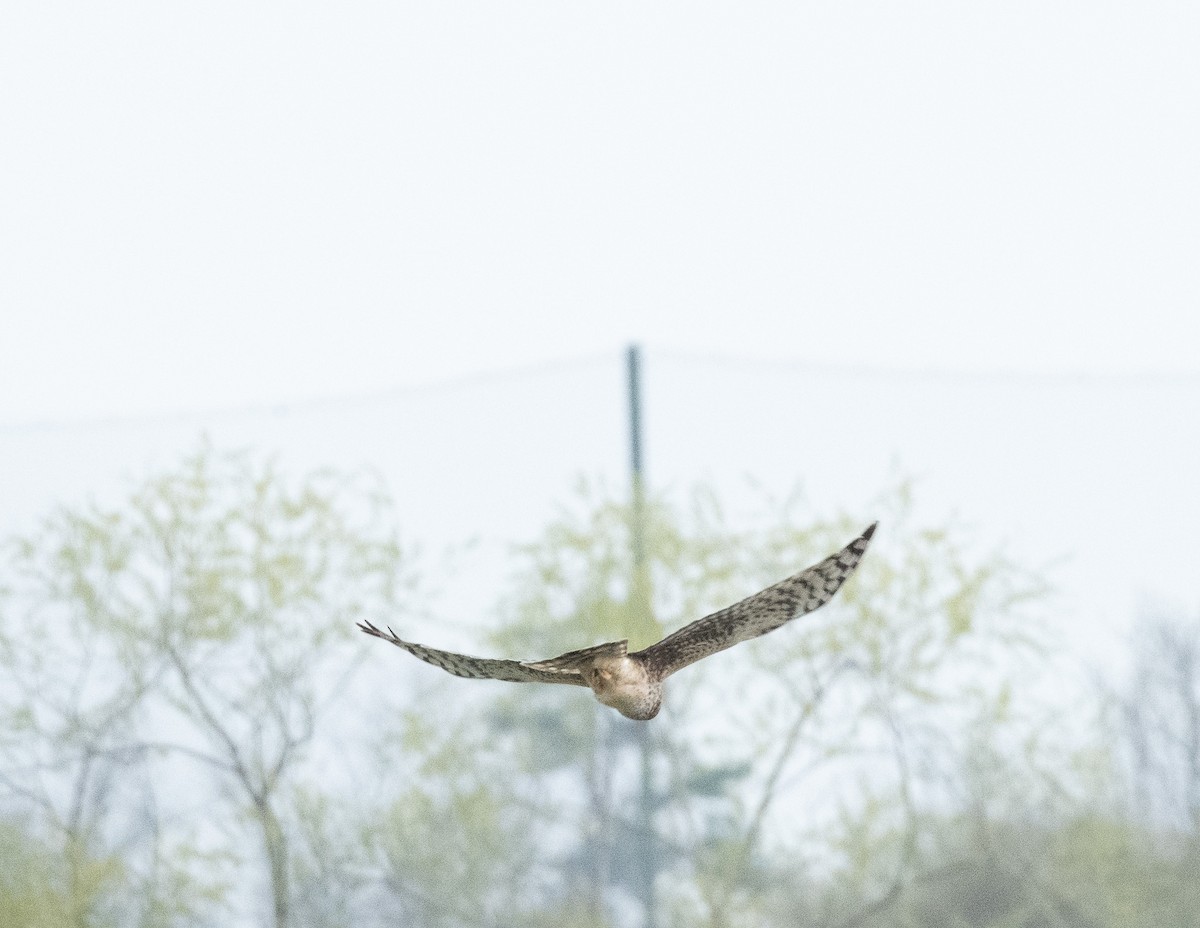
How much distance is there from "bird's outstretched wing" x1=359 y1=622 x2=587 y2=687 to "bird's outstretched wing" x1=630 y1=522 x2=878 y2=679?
4cm

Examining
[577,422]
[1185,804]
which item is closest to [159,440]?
[577,422]

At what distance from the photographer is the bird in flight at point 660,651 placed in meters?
0.68

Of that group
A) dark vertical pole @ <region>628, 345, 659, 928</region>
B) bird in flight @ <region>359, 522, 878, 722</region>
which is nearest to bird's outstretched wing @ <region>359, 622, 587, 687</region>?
bird in flight @ <region>359, 522, 878, 722</region>

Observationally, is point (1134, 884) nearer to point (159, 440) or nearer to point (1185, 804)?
point (1185, 804)

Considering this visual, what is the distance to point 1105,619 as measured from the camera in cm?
262

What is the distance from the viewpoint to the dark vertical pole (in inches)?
106

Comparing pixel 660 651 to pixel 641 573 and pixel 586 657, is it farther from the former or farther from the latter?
pixel 641 573

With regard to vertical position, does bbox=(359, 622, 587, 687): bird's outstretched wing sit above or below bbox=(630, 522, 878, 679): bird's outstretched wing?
below

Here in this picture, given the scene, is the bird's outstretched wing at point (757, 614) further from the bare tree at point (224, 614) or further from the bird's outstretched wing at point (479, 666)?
the bare tree at point (224, 614)

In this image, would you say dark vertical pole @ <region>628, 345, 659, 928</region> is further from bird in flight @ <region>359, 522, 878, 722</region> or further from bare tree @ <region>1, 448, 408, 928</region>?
bird in flight @ <region>359, 522, 878, 722</region>

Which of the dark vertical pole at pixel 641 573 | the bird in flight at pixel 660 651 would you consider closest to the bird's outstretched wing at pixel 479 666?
the bird in flight at pixel 660 651

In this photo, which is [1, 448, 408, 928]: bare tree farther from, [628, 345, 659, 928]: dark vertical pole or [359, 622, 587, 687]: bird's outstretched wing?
[359, 622, 587, 687]: bird's outstretched wing

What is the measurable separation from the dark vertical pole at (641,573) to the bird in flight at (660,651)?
6.53ft

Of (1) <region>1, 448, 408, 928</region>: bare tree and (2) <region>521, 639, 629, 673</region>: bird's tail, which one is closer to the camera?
(2) <region>521, 639, 629, 673</region>: bird's tail
